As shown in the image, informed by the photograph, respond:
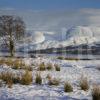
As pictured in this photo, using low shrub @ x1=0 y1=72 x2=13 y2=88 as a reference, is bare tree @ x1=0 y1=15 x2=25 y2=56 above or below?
above

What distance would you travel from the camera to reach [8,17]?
45.6m

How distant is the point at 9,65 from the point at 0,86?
8.71m

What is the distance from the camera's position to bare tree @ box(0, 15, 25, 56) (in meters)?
45.0

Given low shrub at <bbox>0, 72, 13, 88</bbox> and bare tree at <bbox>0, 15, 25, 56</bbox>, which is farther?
bare tree at <bbox>0, 15, 25, 56</bbox>

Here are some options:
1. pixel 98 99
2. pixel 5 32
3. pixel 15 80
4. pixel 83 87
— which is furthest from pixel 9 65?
pixel 5 32

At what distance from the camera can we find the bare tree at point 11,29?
44953 millimetres

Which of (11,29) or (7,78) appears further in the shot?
(11,29)

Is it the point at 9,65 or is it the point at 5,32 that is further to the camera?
the point at 5,32

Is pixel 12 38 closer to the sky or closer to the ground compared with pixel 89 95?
closer to the sky

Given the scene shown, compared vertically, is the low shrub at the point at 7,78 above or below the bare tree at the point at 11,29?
below

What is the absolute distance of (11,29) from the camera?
4497cm

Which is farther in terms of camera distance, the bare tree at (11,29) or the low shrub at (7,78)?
the bare tree at (11,29)

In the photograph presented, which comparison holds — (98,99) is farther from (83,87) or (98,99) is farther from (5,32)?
(5,32)

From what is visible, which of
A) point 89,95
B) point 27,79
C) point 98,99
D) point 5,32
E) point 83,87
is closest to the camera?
point 98,99
